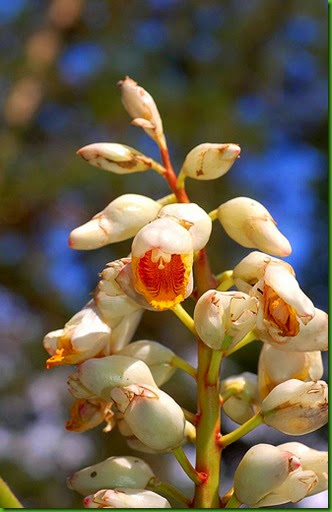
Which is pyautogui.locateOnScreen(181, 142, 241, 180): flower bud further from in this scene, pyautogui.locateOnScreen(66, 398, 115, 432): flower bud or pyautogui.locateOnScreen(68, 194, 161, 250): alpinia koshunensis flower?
pyautogui.locateOnScreen(66, 398, 115, 432): flower bud

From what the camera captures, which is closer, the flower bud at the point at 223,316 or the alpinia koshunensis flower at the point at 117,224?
the flower bud at the point at 223,316

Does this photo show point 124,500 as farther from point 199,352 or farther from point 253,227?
point 253,227

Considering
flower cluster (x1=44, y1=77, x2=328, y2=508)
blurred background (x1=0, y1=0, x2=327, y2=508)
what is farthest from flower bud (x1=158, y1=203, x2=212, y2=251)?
blurred background (x1=0, y1=0, x2=327, y2=508)

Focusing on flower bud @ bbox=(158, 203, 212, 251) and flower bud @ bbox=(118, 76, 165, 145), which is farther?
flower bud @ bbox=(118, 76, 165, 145)

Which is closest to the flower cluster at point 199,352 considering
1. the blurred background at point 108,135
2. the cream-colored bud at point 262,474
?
the cream-colored bud at point 262,474

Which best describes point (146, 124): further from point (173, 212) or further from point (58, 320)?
point (58, 320)

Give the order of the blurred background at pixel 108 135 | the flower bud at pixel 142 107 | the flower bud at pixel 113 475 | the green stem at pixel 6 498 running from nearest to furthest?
the green stem at pixel 6 498
the flower bud at pixel 113 475
the flower bud at pixel 142 107
the blurred background at pixel 108 135

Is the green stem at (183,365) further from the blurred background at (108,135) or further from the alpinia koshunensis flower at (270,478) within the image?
the blurred background at (108,135)
